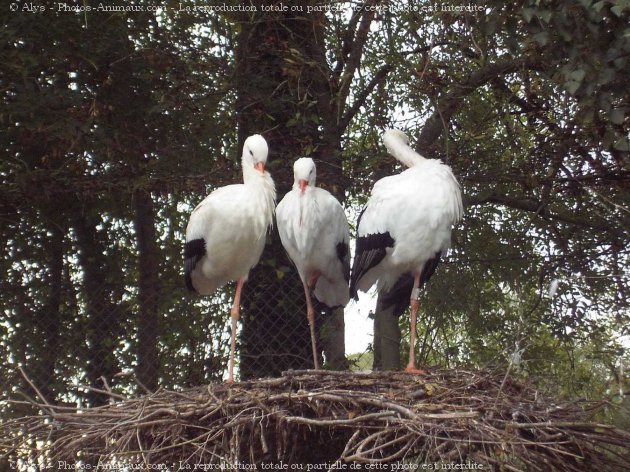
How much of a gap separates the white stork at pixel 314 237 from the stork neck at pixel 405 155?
0.41m

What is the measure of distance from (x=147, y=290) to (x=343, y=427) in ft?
6.71

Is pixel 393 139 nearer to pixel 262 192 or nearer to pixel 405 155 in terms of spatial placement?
pixel 405 155

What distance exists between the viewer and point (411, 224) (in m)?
4.63

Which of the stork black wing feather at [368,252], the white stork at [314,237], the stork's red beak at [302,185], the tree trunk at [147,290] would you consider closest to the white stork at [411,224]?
the stork black wing feather at [368,252]

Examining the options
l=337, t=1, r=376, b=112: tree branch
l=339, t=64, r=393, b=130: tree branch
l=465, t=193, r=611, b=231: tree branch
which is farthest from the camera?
l=339, t=64, r=393, b=130: tree branch

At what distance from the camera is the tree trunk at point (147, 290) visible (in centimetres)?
514

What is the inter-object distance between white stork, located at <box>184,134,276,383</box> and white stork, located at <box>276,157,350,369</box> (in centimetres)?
15

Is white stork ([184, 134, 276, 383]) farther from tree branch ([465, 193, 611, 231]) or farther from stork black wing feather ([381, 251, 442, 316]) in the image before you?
tree branch ([465, 193, 611, 231])

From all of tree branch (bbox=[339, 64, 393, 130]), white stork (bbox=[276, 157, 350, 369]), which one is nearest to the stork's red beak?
white stork (bbox=[276, 157, 350, 369])

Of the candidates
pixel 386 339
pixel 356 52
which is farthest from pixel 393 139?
pixel 386 339

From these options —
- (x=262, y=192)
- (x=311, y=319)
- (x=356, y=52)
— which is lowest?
(x=311, y=319)

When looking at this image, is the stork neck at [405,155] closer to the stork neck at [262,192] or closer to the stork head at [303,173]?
the stork head at [303,173]

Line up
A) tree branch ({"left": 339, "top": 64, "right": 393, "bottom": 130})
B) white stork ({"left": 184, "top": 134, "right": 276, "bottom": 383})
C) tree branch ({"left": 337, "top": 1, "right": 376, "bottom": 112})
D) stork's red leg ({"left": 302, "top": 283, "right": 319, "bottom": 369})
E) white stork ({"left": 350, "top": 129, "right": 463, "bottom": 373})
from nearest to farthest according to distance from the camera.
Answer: white stork ({"left": 350, "top": 129, "right": 463, "bottom": 373}) → white stork ({"left": 184, "top": 134, "right": 276, "bottom": 383}) → stork's red leg ({"left": 302, "top": 283, "right": 319, "bottom": 369}) → tree branch ({"left": 337, "top": 1, "right": 376, "bottom": 112}) → tree branch ({"left": 339, "top": 64, "right": 393, "bottom": 130})

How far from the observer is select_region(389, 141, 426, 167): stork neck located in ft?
16.3
